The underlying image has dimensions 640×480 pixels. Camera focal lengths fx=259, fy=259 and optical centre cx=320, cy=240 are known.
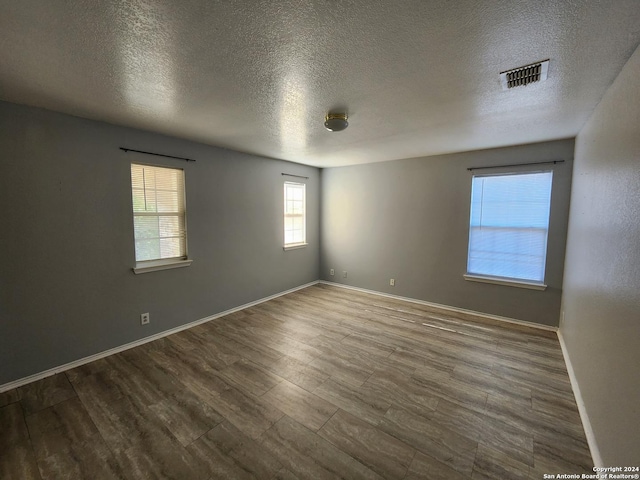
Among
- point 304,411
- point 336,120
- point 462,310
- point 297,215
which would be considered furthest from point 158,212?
point 462,310

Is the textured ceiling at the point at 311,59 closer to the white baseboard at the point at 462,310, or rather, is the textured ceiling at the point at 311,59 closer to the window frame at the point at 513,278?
the window frame at the point at 513,278

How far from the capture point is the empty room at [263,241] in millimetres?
1375

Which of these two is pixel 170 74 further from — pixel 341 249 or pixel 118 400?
pixel 341 249

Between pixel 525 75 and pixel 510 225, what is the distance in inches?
96.1

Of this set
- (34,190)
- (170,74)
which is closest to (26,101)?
(34,190)

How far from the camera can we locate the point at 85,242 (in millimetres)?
2604

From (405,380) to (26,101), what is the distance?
4091 mm

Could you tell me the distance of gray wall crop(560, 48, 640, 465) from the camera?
1.28m

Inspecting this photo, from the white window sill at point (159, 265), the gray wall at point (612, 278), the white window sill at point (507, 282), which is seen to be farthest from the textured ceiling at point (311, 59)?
the white window sill at point (507, 282)

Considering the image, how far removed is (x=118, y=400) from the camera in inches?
82.6

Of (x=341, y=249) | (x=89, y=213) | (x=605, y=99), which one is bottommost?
(x=341, y=249)

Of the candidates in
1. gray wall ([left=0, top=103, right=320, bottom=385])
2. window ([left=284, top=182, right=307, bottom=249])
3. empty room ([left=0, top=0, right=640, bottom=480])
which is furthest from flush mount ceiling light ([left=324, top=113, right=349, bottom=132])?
window ([left=284, top=182, right=307, bottom=249])

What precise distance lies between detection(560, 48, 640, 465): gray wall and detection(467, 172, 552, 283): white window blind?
1043mm

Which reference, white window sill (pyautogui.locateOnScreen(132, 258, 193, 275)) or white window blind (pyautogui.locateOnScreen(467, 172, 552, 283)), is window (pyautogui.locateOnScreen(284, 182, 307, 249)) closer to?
white window sill (pyautogui.locateOnScreen(132, 258, 193, 275))
